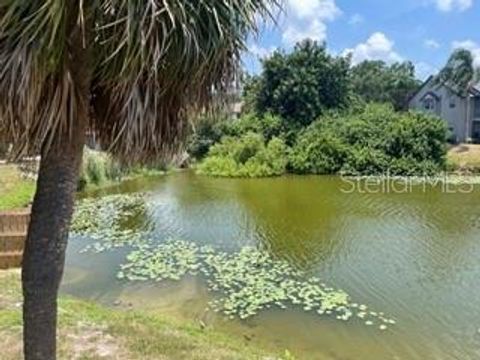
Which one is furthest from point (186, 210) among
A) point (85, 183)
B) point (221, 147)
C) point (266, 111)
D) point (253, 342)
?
point (266, 111)

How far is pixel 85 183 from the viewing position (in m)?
23.4

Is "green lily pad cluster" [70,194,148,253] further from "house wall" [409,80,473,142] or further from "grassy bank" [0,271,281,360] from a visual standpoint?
"house wall" [409,80,473,142]

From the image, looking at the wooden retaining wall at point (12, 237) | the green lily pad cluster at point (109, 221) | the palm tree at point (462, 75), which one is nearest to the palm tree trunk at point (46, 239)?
the wooden retaining wall at point (12, 237)

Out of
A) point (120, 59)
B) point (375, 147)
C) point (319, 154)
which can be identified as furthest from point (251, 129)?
point (120, 59)

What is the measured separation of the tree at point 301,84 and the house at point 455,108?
31.8ft

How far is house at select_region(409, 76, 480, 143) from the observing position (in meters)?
39.8

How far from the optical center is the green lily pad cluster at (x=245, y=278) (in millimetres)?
9273

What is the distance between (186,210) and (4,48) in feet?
51.9

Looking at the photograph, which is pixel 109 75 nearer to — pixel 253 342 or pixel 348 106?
pixel 253 342

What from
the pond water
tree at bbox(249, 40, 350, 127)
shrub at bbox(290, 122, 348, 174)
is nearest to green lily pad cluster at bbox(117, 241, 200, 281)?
the pond water

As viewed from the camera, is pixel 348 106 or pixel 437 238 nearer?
pixel 437 238

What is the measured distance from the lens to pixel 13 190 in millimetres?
18266

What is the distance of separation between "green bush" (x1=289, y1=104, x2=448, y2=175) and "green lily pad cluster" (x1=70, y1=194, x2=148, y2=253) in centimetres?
1292

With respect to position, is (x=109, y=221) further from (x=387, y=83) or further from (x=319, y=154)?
(x=387, y=83)
